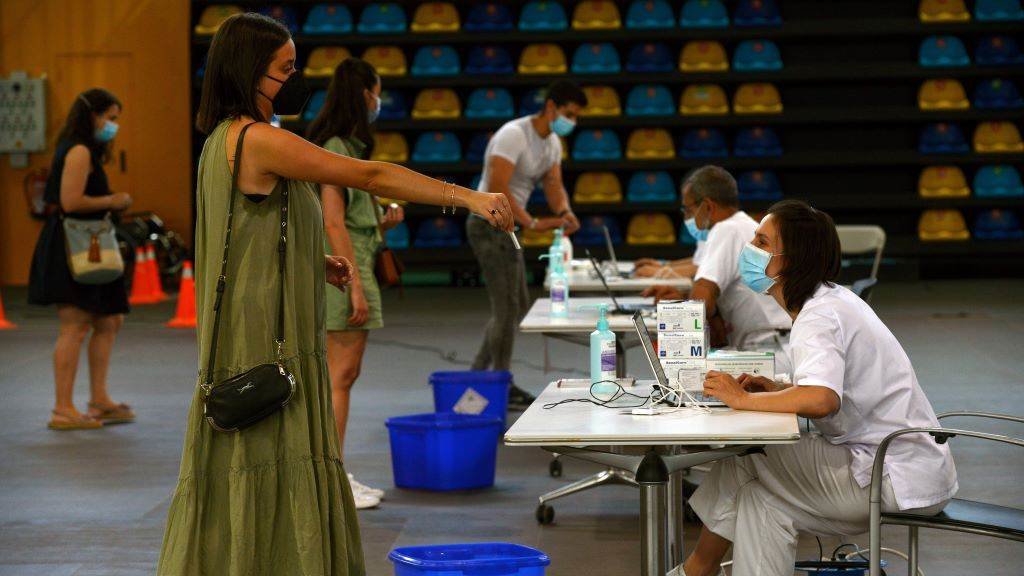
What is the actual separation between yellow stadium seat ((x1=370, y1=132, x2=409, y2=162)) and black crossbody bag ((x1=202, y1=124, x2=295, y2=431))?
11313mm

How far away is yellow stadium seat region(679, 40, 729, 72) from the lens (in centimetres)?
1384

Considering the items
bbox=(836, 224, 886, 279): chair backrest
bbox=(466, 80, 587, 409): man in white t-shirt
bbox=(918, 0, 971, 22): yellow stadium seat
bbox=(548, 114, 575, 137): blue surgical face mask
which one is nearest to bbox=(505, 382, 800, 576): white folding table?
bbox=(466, 80, 587, 409): man in white t-shirt

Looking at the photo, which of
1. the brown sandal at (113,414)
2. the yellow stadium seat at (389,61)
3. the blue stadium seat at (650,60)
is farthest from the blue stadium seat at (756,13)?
the brown sandal at (113,414)

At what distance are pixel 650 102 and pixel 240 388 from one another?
37.7ft

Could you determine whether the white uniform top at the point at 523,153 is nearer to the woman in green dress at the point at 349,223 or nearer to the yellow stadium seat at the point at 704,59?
the woman in green dress at the point at 349,223

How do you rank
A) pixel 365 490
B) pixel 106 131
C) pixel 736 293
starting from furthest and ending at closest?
pixel 106 131, pixel 365 490, pixel 736 293

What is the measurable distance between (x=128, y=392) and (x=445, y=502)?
3435 millimetres

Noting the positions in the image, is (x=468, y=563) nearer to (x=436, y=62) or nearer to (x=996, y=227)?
(x=436, y=62)

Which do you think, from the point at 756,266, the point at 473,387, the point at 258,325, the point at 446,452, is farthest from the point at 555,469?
the point at 258,325

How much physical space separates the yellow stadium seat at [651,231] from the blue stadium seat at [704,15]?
2077 millimetres

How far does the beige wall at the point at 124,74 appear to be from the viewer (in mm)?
15148

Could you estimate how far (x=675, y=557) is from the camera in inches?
134

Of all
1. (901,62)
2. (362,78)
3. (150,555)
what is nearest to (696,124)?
(901,62)

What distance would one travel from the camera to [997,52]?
542 inches
